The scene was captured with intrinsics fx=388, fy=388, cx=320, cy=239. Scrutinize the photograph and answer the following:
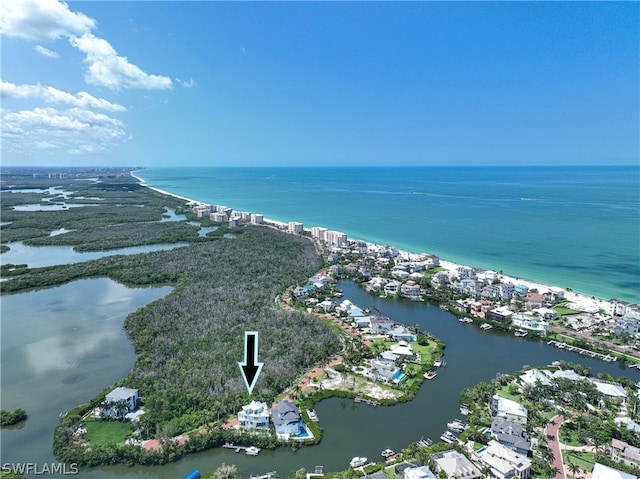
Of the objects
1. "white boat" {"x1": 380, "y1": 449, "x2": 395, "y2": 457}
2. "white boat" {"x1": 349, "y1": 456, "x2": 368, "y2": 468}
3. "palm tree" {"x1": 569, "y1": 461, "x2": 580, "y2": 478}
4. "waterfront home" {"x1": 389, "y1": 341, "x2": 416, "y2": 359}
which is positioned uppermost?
"waterfront home" {"x1": 389, "y1": 341, "x2": 416, "y2": 359}

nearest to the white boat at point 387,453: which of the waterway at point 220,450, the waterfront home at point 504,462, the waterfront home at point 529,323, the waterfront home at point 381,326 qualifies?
the waterway at point 220,450

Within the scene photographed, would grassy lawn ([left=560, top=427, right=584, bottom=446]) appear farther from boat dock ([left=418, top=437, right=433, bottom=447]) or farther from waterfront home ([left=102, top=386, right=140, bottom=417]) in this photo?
waterfront home ([left=102, top=386, right=140, bottom=417])

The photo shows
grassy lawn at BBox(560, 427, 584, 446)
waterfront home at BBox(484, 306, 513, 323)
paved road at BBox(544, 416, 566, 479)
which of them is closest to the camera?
paved road at BBox(544, 416, 566, 479)

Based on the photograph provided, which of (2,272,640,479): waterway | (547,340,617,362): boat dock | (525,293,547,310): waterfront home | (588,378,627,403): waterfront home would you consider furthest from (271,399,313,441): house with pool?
(525,293,547,310): waterfront home

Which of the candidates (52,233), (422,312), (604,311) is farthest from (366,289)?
(52,233)

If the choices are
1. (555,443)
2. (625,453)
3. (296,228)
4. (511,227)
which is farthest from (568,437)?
(511,227)

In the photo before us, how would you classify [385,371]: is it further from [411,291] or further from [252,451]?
[411,291]

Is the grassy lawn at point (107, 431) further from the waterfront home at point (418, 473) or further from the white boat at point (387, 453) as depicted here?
the waterfront home at point (418, 473)
